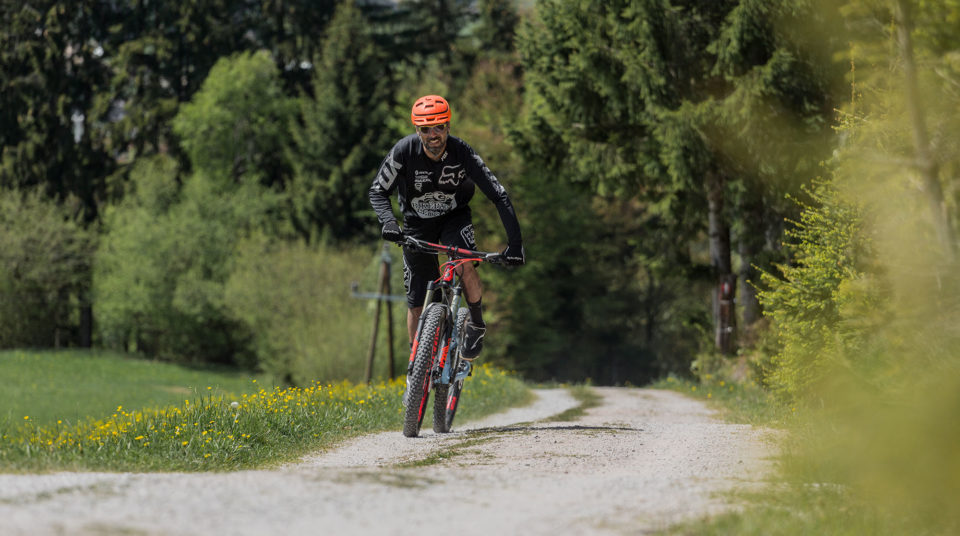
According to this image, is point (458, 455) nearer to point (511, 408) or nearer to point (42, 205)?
point (511, 408)

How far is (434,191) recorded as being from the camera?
26.4 ft

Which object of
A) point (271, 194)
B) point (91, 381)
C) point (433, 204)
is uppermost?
point (271, 194)

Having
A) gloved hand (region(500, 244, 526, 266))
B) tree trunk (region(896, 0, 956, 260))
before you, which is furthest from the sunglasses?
tree trunk (region(896, 0, 956, 260))

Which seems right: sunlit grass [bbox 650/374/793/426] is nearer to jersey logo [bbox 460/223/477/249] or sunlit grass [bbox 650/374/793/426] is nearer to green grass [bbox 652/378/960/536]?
jersey logo [bbox 460/223/477/249]

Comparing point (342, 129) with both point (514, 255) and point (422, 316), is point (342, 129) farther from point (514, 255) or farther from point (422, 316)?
point (514, 255)

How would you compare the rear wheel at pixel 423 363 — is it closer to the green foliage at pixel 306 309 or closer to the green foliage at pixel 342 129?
the green foliage at pixel 306 309

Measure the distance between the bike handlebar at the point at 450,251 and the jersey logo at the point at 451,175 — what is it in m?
0.48

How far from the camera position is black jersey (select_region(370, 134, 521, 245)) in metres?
7.92

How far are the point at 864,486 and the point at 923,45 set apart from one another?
2156mm

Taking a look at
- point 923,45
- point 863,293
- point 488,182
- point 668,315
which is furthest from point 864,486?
point 668,315

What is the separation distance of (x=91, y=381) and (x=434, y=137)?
41.6 metres

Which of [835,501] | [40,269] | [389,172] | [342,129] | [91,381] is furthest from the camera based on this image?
[40,269]

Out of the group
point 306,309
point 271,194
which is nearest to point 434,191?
point 306,309

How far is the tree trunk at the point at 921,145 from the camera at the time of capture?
4680 mm
